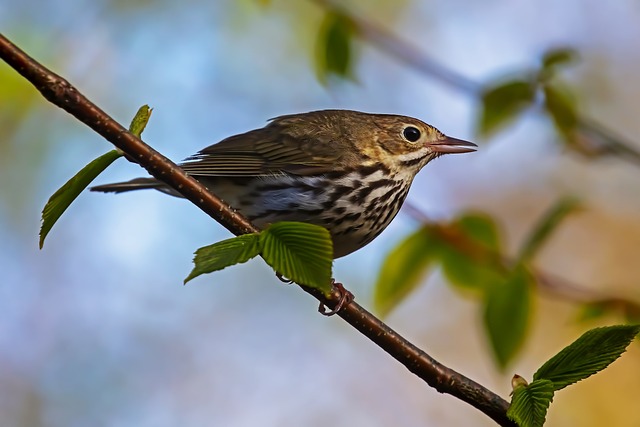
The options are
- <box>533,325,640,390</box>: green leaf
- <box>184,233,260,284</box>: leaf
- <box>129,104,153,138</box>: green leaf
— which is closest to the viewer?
<box>184,233,260,284</box>: leaf

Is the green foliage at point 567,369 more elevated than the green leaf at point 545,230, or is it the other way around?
the green leaf at point 545,230

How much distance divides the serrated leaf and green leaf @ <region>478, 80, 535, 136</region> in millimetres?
116

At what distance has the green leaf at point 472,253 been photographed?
12.6 ft

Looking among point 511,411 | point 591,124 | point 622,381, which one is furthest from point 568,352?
point 622,381

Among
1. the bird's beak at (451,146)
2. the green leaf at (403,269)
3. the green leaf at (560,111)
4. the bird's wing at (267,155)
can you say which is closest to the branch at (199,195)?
the green leaf at (403,269)

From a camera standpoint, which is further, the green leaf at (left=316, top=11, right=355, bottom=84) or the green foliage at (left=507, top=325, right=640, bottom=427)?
the green leaf at (left=316, top=11, right=355, bottom=84)

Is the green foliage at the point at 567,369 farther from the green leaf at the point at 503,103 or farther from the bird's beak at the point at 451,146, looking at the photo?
the bird's beak at the point at 451,146

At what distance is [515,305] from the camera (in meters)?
3.36

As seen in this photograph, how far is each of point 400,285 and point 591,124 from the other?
1095 mm

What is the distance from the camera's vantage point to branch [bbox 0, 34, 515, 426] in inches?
78.3

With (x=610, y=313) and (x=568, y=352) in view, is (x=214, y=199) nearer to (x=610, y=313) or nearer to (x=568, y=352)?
(x=568, y=352)

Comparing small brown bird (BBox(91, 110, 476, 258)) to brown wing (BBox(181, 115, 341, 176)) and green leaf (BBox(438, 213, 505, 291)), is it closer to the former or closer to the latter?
brown wing (BBox(181, 115, 341, 176))

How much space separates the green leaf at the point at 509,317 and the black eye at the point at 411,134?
1242 mm

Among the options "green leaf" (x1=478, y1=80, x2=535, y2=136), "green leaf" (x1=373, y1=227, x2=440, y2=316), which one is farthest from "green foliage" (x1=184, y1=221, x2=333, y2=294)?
"green leaf" (x1=478, y1=80, x2=535, y2=136)
